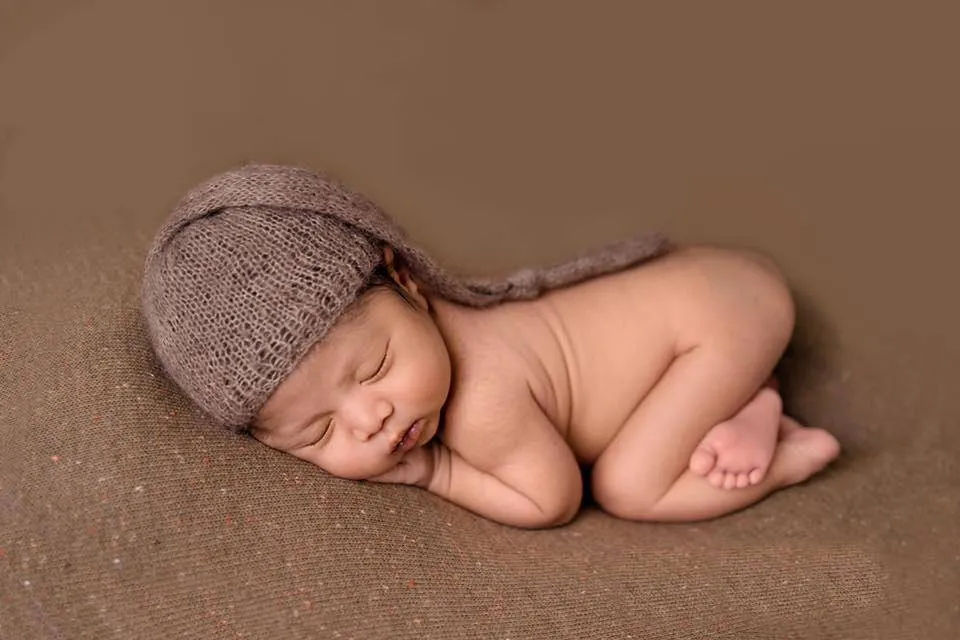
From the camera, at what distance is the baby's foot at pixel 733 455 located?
175cm

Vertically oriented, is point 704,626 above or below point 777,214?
below

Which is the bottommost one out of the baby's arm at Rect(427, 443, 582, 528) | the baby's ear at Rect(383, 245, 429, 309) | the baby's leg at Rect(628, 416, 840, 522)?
the baby's arm at Rect(427, 443, 582, 528)

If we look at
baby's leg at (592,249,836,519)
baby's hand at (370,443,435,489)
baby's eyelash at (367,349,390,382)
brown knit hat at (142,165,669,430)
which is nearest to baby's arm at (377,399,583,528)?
baby's hand at (370,443,435,489)

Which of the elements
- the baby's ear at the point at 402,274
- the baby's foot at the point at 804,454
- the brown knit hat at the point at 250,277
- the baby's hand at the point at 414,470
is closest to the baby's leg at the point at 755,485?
the baby's foot at the point at 804,454

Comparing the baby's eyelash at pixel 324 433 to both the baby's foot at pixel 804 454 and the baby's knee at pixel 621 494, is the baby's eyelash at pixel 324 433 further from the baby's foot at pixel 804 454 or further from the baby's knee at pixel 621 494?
the baby's foot at pixel 804 454

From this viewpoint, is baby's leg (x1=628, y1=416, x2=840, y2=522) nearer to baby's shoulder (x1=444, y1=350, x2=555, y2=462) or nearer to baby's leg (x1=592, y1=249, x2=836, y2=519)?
baby's leg (x1=592, y1=249, x2=836, y2=519)

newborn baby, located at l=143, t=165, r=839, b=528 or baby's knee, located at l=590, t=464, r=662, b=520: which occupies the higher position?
newborn baby, located at l=143, t=165, r=839, b=528

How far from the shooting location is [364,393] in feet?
4.78

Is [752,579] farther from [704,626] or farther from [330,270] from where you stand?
[330,270]

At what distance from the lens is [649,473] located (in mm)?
1739

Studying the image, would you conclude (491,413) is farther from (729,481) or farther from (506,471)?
(729,481)

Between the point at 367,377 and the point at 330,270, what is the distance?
0.17 meters

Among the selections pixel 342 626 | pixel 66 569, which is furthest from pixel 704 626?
pixel 66 569

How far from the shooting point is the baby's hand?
63.5 inches
